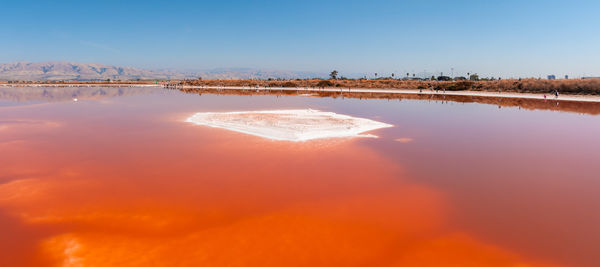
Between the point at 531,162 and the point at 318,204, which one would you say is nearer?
the point at 318,204

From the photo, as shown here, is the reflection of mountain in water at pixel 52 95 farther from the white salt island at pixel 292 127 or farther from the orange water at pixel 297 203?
the orange water at pixel 297 203

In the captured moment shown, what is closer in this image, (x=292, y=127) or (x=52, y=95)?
(x=292, y=127)

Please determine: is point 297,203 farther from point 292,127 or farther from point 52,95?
point 52,95

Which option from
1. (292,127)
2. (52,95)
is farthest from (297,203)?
(52,95)

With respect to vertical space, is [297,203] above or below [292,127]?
below

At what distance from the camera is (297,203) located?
25.1 feet

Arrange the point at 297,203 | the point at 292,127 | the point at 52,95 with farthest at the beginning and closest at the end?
1. the point at 52,95
2. the point at 292,127
3. the point at 297,203

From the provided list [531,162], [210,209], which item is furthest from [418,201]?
[531,162]

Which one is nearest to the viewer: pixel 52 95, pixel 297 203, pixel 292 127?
pixel 297 203

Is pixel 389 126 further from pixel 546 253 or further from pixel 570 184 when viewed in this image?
pixel 546 253

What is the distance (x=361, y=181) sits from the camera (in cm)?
919

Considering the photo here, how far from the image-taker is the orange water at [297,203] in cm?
564

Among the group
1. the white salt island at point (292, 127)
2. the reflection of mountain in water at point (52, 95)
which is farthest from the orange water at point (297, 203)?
the reflection of mountain in water at point (52, 95)

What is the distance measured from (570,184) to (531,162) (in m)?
2.26
